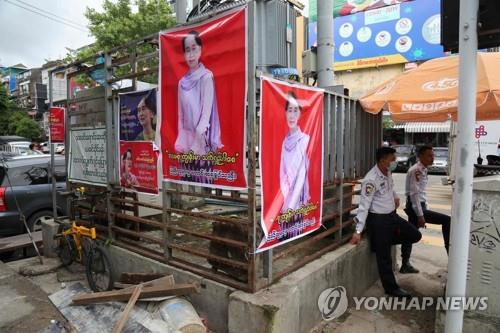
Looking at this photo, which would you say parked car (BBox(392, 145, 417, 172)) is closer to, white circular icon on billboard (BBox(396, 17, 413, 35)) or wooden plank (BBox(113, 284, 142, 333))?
white circular icon on billboard (BBox(396, 17, 413, 35))

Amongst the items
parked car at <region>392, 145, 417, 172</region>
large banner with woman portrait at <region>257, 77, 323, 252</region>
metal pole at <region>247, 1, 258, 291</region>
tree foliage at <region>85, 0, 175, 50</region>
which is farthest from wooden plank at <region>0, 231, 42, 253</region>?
parked car at <region>392, 145, 417, 172</region>

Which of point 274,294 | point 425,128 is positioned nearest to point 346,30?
point 425,128

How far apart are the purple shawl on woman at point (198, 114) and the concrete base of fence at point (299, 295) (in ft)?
4.47

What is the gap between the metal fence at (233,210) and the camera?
3.20 metres

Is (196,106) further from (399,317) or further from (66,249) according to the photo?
(66,249)

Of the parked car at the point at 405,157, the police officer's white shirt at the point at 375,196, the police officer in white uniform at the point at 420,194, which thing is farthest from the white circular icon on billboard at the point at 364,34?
the police officer's white shirt at the point at 375,196

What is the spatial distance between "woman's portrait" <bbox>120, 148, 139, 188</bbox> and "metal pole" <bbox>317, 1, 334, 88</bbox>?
3.20 meters

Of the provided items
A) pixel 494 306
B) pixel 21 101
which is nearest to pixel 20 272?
pixel 494 306

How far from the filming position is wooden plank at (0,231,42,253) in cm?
605

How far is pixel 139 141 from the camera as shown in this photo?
4.43 m

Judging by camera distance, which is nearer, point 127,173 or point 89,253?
point 127,173

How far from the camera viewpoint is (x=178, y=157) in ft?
12.0

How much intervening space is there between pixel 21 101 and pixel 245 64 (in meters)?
72.6

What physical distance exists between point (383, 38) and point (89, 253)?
30.9 metres
